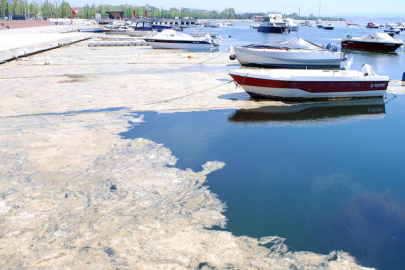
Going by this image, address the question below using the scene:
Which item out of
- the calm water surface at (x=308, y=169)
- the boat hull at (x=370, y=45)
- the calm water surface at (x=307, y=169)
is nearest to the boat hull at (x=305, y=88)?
the calm water surface at (x=308, y=169)

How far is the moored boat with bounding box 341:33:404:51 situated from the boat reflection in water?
30613mm

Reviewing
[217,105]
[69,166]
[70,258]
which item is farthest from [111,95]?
[70,258]

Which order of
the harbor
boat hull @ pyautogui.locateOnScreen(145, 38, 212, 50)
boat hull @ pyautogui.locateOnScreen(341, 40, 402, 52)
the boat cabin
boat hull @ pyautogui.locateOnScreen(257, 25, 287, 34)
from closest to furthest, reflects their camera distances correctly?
the harbor < boat hull @ pyautogui.locateOnScreen(145, 38, 212, 50) < boat hull @ pyautogui.locateOnScreen(341, 40, 402, 52) < boat hull @ pyautogui.locateOnScreen(257, 25, 287, 34) < the boat cabin

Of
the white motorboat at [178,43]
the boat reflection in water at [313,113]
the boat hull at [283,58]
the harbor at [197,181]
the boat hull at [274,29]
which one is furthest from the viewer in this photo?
the boat hull at [274,29]

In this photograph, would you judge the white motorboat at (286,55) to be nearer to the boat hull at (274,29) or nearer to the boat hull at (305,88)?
the boat hull at (305,88)

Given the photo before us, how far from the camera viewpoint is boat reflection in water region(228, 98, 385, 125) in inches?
547

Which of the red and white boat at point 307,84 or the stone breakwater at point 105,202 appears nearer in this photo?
the stone breakwater at point 105,202

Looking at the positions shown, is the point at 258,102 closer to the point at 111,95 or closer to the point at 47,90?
the point at 111,95

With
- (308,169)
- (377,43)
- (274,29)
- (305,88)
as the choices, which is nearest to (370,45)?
(377,43)

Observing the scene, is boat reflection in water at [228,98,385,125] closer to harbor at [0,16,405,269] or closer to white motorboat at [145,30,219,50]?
harbor at [0,16,405,269]

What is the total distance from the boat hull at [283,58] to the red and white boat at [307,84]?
9756mm

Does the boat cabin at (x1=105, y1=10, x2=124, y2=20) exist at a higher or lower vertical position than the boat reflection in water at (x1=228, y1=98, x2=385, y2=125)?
higher

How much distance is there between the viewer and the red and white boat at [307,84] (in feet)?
51.4

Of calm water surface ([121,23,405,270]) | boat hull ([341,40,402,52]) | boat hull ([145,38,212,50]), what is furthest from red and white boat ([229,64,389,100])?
boat hull ([341,40,402,52])
